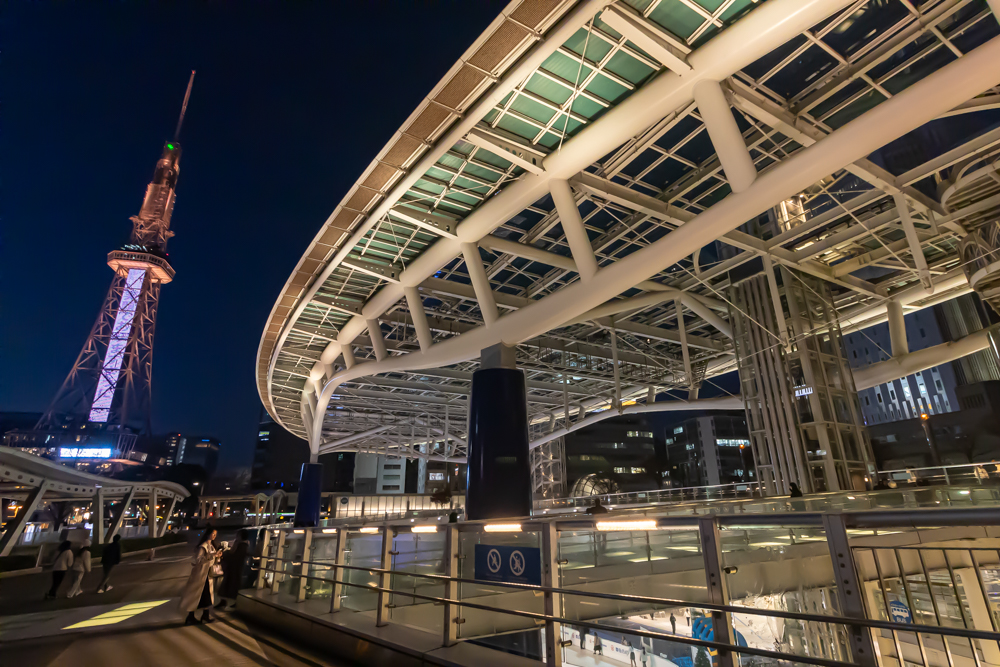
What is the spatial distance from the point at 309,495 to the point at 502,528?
1349 inches

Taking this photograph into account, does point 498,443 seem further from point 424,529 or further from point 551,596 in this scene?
point 551,596

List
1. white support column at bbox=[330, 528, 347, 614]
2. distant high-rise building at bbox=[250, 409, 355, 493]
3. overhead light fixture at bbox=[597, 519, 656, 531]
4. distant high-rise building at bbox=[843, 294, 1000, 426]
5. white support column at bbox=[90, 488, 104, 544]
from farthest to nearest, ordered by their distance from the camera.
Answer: distant high-rise building at bbox=[250, 409, 355, 493] → distant high-rise building at bbox=[843, 294, 1000, 426] → white support column at bbox=[90, 488, 104, 544] → white support column at bbox=[330, 528, 347, 614] → overhead light fixture at bbox=[597, 519, 656, 531]

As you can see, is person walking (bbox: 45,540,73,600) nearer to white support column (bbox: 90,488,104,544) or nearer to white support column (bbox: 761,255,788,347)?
white support column (bbox: 761,255,788,347)

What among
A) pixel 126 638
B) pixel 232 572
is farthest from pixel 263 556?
pixel 126 638

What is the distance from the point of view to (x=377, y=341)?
1883 cm

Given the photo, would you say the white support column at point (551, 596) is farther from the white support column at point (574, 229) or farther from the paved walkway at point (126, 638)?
the white support column at point (574, 229)

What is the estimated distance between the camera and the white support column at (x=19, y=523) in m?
23.2

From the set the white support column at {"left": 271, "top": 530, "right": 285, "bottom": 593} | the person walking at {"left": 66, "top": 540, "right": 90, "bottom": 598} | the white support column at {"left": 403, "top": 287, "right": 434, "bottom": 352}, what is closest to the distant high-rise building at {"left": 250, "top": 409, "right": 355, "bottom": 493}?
the person walking at {"left": 66, "top": 540, "right": 90, "bottom": 598}

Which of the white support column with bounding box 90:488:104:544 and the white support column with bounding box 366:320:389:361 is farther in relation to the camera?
the white support column with bounding box 90:488:104:544

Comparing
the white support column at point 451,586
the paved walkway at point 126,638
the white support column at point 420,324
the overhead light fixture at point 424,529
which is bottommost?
the paved walkway at point 126,638

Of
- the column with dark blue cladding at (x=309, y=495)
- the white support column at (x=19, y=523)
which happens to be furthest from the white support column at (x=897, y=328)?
the white support column at (x=19, y=523)

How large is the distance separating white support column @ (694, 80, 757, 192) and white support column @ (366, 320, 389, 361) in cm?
1313

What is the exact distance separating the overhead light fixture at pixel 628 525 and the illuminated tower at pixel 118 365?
94606mm

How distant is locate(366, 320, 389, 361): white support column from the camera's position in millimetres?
18625
